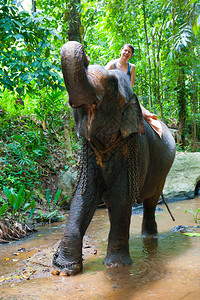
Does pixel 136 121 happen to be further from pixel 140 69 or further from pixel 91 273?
pixel 140 69

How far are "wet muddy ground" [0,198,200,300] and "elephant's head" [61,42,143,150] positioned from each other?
43.8 inches

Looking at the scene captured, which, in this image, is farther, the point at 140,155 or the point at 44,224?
the point at 44,224

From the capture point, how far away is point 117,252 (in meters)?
3.01

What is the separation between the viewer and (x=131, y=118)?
288 cm

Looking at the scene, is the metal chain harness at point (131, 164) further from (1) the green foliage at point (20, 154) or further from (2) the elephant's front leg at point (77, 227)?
(1) the green foliage at point (20, 154)

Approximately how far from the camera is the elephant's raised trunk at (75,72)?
2006 millimetres

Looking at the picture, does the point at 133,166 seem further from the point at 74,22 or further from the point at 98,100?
the point at 74,22

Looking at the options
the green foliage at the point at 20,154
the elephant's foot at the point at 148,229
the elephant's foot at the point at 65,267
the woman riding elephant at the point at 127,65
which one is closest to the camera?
the elephant's foot at the point at 65,267

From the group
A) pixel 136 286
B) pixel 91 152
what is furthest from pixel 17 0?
pixel 136 286

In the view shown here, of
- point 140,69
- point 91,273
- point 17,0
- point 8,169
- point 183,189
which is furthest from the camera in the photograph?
point 140,69

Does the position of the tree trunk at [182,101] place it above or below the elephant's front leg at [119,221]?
above

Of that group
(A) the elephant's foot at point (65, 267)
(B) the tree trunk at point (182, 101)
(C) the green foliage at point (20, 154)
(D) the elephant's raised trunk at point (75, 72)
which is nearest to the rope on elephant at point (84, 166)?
(A) the elephant's foot at point (65, 267)

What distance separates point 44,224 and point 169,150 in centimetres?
254

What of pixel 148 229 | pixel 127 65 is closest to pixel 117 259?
pixel 148 229
